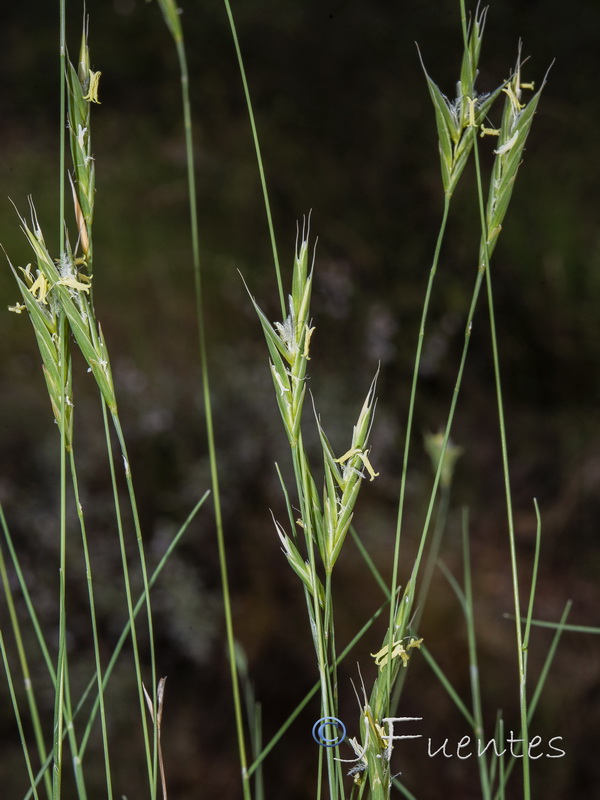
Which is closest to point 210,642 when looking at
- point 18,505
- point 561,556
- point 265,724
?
point 265,724

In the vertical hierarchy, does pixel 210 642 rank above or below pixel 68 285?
below

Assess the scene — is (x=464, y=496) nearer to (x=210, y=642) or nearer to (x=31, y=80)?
(x=210, y=642)

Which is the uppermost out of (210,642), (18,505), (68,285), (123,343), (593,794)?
(68,285)

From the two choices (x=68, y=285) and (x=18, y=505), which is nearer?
(x=68, y=285)

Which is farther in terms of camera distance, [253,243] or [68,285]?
[253,243]

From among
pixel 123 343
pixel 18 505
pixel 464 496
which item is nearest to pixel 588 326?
pixel 464 496

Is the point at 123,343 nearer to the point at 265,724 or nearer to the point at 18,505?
the point at 18,505
